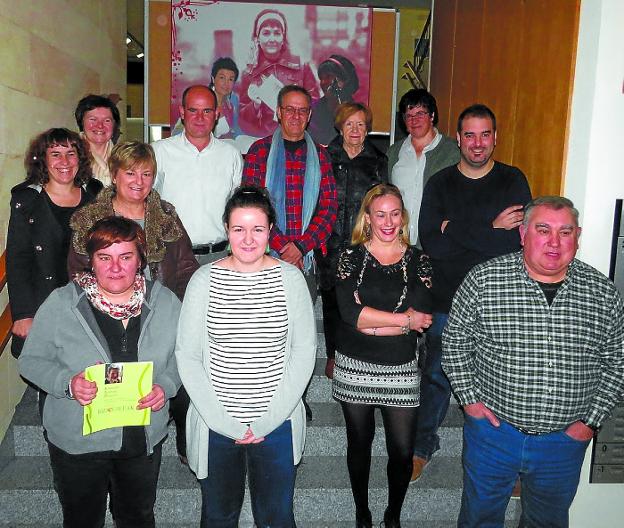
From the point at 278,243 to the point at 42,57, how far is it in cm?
204

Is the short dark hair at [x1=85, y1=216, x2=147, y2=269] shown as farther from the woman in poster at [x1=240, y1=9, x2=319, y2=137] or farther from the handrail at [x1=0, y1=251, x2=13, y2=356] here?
the woman in poster at [x1=240, y1=9, x2=319, y2=137]

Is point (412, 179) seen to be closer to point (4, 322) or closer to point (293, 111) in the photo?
point (293, 111)

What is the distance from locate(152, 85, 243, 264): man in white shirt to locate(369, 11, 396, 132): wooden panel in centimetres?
303

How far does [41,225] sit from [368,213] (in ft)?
5.07

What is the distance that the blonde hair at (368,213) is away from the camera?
2756mm

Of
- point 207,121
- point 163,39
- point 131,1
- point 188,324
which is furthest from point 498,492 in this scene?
point 131,1

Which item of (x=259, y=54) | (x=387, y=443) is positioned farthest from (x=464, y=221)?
(x=259, y=54)

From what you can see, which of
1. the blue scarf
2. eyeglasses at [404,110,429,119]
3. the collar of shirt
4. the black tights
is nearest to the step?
the black tights

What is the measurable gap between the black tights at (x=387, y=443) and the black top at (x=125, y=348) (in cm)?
94

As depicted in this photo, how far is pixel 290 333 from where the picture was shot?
7.91ft

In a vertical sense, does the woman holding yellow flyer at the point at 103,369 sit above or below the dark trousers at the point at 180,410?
above

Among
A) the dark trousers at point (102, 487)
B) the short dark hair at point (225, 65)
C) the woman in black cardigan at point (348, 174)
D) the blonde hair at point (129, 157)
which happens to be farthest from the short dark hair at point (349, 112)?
the short dark hair at point (225, 65)

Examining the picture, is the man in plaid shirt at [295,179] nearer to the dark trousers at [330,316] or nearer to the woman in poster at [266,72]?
the dark trousers at [330,316]

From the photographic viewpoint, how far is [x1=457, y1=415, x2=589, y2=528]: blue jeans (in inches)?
98.3
